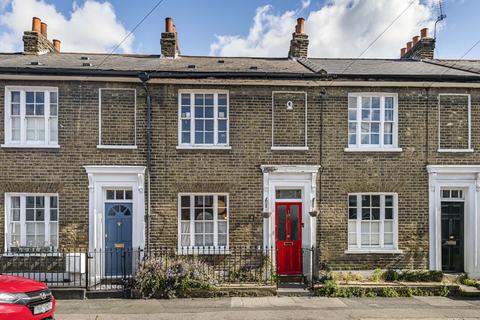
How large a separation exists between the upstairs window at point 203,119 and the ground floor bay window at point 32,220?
4.40 m

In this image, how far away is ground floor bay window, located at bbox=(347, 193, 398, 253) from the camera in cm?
1161

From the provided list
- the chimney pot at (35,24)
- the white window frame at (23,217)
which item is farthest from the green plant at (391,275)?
the chimney pot at (35,24)

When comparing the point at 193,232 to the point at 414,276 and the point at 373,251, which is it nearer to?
the point at 373,251

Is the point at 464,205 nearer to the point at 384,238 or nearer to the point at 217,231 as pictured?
the point at 384,238

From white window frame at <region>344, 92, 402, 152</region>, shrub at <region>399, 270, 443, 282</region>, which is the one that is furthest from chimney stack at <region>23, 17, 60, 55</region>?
shrub at <region>399, 270, 443, 282</region>

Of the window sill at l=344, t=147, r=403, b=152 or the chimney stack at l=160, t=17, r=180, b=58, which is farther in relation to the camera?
the chimney stack at l=160, t=17, r=180, b=58

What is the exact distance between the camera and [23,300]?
6.99 metres

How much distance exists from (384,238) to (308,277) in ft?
8.93

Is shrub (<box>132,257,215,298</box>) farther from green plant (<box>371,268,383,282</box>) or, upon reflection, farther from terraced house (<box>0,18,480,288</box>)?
green plant (<box>371,268,383,282</box>)

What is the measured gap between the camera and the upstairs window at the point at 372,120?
38.3ft

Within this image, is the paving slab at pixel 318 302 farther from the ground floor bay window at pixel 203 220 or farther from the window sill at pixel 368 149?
the window sill at pixel 368 149

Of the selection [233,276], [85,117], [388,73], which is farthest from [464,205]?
[85,117]

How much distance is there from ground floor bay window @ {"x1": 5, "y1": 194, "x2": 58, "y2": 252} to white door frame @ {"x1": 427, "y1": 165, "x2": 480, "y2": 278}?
37.4 feet

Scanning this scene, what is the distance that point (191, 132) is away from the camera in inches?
452
